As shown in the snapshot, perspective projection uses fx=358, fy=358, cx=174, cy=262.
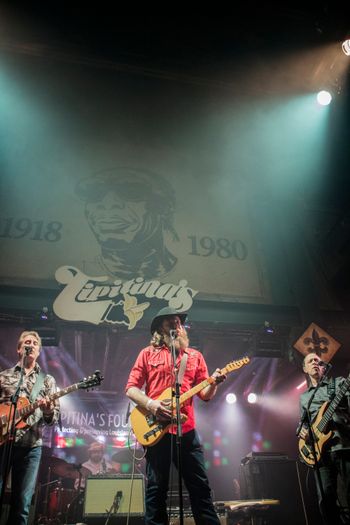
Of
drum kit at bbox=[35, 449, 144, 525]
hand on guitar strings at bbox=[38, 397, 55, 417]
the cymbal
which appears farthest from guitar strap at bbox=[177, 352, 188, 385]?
the cymbal

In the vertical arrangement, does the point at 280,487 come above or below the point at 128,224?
below

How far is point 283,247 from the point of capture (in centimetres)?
951

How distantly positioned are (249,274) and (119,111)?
247 inches

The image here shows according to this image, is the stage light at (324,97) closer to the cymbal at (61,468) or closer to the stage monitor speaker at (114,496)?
the stage monitor speaker at (114,496)

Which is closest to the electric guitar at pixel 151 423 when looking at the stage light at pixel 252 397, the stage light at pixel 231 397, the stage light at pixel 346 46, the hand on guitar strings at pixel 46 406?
the hand on guitar strings at pixel 46 406

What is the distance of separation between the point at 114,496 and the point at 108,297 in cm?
348

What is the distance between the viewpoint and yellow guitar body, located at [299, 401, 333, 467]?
14.7ft

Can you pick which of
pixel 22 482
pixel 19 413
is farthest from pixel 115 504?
pixel 19 413

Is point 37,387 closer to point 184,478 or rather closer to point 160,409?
point 160,409

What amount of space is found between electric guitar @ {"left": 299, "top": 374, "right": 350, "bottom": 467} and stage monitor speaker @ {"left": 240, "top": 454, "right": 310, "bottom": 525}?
268cm

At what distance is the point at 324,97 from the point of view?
9.58 meters

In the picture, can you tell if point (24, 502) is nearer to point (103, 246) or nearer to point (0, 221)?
point (103, 246)

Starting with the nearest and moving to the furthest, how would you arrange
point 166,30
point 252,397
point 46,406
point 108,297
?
1. point 46,406
2. point 108,297
3. point 166,30
4. point 252,397

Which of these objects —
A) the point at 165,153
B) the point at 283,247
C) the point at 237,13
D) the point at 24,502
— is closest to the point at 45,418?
the point at 24,502
